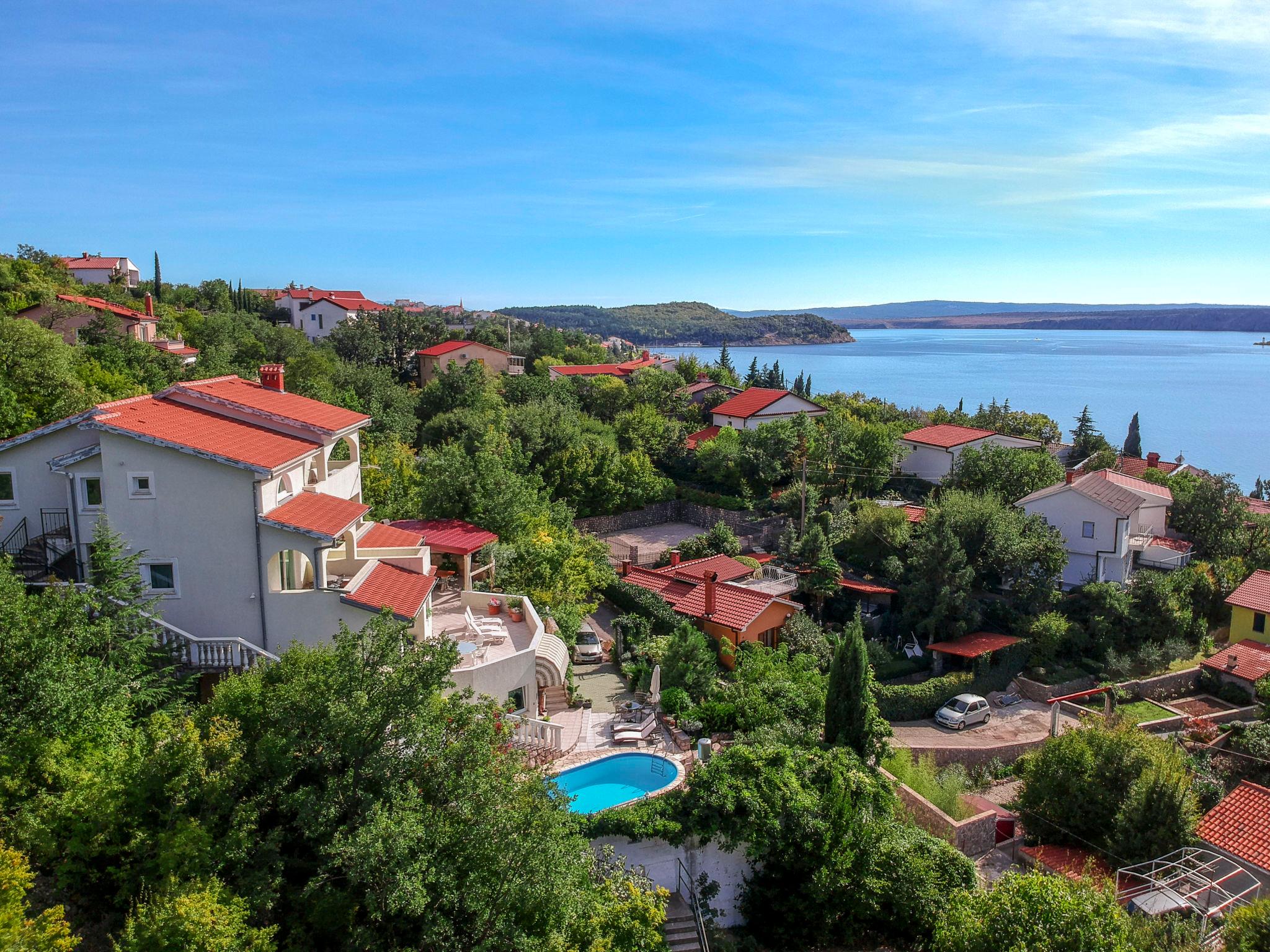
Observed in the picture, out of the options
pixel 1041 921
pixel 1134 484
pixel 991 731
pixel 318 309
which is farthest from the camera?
pixel 318 309

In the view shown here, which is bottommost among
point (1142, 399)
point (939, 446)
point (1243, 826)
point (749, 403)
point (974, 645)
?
point (974, 645)

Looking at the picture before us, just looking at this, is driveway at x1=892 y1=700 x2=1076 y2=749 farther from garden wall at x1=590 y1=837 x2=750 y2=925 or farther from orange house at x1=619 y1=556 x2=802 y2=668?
garden wall at x1=590 y1=837 x2=750 y2=925

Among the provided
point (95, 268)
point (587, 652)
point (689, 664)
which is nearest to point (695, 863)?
point (689, 664)

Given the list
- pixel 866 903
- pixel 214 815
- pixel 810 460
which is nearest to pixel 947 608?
pixel 810 460

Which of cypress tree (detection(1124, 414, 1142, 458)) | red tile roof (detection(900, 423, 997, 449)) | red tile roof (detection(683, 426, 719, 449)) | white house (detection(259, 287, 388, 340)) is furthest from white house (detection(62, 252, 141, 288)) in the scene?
cypress tree (detection(1124, 414, 1142, 458))

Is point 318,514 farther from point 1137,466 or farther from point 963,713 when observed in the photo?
point 1137,466
